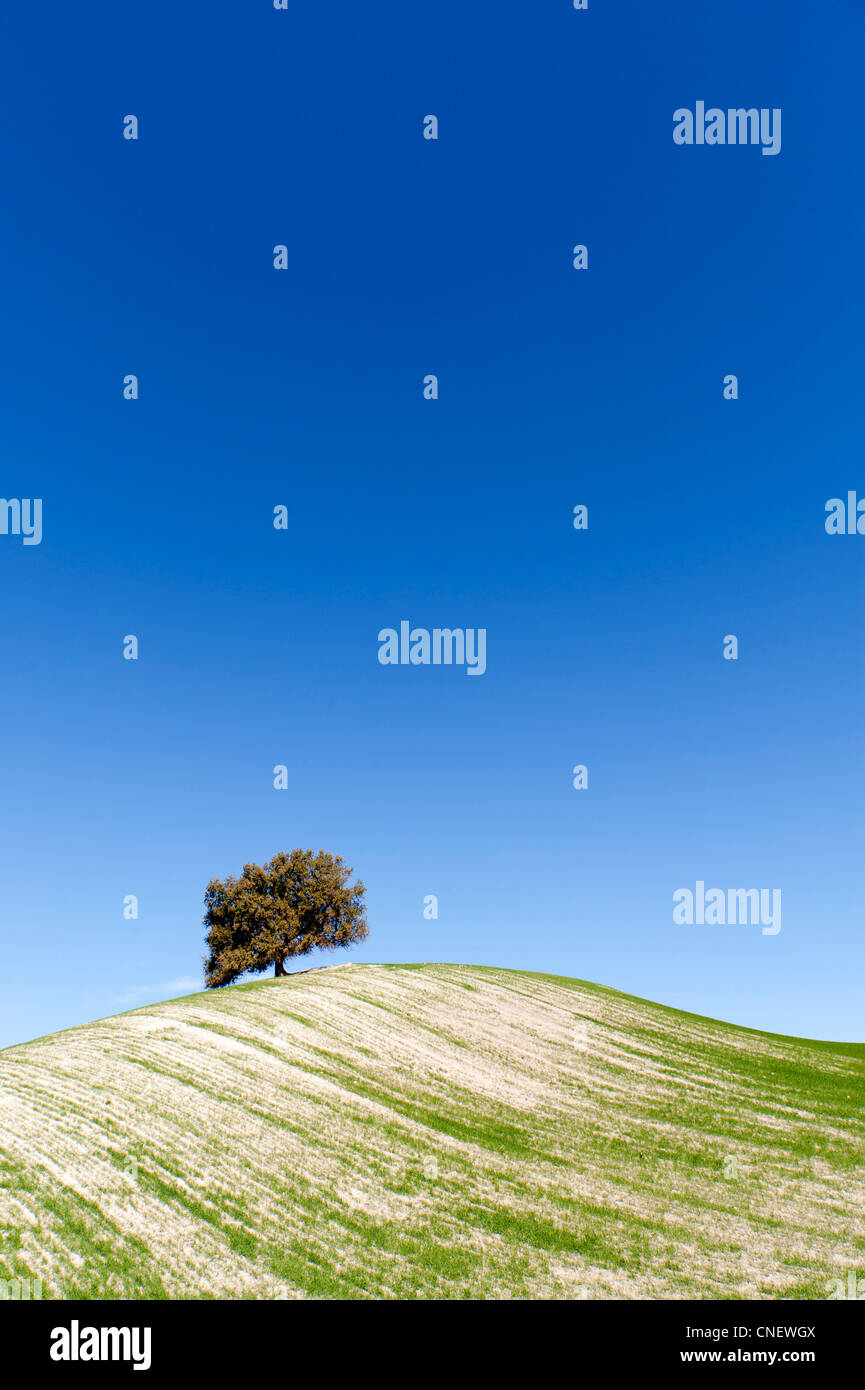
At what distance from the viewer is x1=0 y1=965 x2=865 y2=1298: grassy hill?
21797mm

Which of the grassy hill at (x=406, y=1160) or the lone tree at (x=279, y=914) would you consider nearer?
the grassy hill at (x=406, y=1160)

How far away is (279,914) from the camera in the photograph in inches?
2450

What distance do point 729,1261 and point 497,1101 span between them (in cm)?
1568

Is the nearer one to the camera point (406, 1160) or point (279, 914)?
point (406, 1160)

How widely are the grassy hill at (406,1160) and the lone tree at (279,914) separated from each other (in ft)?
30.4

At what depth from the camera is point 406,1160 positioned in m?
30.0

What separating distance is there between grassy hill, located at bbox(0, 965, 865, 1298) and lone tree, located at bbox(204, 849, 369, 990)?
30.4 feet

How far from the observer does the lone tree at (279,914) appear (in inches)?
2418

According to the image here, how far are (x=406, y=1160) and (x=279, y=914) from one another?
3418 cm

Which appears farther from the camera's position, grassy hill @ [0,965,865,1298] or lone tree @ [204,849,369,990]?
lone tree @ [204,849,369,990]
